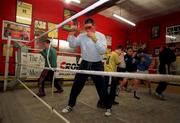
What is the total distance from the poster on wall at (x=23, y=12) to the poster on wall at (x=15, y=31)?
0.17m

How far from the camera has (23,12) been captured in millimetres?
5887

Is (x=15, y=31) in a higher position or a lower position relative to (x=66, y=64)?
higher

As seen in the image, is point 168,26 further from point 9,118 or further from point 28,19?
point 9,118

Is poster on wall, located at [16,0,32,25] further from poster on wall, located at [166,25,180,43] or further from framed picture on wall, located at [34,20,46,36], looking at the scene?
poster on wall, located at [166,25,180,43]

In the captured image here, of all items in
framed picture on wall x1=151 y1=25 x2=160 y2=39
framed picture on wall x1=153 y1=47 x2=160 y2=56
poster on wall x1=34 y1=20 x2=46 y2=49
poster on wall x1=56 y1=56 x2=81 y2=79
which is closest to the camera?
poster on wall x1=56 y1=56 x2=81 y2=79

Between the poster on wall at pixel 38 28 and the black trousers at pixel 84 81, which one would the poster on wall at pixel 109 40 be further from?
the black trousers at pixel 84 81

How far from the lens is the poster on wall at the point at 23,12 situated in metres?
5.82

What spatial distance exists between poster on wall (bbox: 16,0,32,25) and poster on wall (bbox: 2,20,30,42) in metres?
0.17

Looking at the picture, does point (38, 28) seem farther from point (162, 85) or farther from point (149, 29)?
point (149, 29)

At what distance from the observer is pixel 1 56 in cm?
545

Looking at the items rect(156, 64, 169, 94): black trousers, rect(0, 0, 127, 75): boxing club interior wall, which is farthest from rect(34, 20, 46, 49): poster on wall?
rect(156, 64, 169, 94): black trousers

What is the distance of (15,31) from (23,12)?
691 mm

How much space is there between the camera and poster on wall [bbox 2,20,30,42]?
18.2 ft

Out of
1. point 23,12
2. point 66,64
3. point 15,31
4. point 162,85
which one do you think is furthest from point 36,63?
point 162,85
